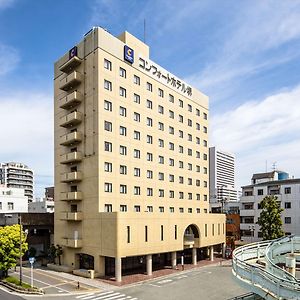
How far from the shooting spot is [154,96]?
60000mm

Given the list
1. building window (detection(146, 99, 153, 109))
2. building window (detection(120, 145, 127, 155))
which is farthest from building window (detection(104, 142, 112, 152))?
building window (detection(146, 99, 153, 109))

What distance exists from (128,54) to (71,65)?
31.9 ft

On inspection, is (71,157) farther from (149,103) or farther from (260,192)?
(260,192)

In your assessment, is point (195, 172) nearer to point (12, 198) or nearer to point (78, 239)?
point (78, 239)

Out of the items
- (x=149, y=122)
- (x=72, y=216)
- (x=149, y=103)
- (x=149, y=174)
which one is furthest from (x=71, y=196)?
(x=149, y=103)

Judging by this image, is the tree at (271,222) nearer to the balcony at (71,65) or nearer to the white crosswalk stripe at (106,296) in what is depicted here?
the white crosswalk stripe at (106,296)

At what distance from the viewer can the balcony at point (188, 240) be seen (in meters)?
56.5

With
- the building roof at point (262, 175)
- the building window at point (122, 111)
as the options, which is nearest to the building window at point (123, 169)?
the building window at point (122, 111)

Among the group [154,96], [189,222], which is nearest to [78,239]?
[189,222]

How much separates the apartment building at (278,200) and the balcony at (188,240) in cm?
2108

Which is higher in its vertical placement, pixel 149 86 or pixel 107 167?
pixel 149 86

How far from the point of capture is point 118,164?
51.3m

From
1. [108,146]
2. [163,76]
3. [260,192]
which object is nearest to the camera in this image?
[108,146]

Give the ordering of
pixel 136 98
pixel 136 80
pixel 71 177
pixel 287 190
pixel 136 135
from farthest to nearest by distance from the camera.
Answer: pixel 287 190 → pixel 136 80 → pixel 136 98 → pixel 136 135 → pixel 71 177
